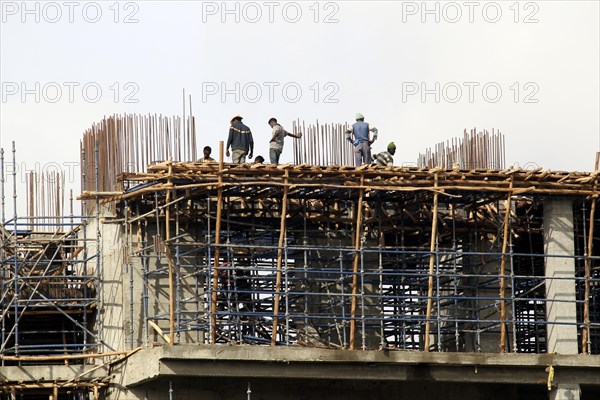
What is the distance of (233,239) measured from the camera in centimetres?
3800

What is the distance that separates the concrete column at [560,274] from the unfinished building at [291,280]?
4 centimetres

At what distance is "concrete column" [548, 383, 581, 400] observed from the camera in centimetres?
3634

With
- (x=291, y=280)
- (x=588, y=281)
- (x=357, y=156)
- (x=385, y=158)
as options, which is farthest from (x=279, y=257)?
(x=588, y=281)

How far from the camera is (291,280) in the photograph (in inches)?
1448

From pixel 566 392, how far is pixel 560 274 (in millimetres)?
2863

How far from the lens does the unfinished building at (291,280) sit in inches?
1391

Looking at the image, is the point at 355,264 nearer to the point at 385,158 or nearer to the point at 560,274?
the point at 385,158

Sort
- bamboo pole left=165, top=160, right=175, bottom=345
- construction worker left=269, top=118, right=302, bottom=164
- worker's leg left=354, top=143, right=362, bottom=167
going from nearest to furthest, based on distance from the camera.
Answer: bamboo pole left=165, top=160, right=175, bottom=345 < construction worker left=269, top=118, right=302, bottom=164 < worker's leg left=354, top=143, right=362, bottom=167

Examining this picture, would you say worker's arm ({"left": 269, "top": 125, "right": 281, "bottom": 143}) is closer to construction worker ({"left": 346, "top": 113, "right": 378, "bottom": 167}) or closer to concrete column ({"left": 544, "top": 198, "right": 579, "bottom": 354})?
construction worker ({"left": 346, "top": 113, "right": 378, "bottom": 167})

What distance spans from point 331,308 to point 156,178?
19.3ft

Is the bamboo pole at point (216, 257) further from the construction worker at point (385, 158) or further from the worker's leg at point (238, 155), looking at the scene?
the construction worker at point (385, 158)

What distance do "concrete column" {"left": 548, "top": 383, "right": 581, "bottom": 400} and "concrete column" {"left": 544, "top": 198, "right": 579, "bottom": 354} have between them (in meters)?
0.89

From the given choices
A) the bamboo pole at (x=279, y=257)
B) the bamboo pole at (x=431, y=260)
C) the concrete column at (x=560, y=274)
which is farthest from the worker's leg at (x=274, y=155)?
the concrete column at (x=560, y=274)

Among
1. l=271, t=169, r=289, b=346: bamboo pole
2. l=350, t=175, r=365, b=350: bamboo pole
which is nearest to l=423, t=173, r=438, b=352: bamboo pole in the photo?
l=350, t=175, r=365, b=350: bamboo pole
